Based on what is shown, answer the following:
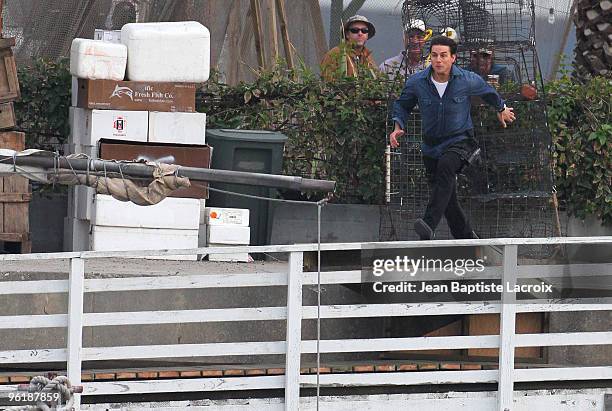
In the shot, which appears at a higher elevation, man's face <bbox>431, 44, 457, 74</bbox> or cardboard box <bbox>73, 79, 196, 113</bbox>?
man's face <bbox>431, 44, 457, 74</bbox>

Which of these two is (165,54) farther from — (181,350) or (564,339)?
(564,339)

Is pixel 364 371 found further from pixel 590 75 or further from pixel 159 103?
pixel 590 75

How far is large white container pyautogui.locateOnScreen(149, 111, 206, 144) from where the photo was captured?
1023cm

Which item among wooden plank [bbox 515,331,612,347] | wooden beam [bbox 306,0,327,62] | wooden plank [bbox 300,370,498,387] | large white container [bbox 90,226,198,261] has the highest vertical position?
wooden beam [bbox 306,0,327,62]

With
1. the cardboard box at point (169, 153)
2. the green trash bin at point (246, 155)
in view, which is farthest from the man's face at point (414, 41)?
the cardboard box at point (169, 153)

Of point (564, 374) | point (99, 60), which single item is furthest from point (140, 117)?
point (564, 374)

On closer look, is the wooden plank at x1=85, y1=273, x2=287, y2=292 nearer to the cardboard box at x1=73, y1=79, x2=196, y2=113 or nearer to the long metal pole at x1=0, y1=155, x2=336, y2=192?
the long metal pole at x1=0, y1=155, x2=336, y2=192

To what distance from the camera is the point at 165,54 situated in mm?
10305

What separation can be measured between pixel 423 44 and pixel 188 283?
14.6 feet

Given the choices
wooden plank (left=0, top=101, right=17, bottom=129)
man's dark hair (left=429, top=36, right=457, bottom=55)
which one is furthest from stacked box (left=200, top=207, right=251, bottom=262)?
man's dark hair (left=429, top=36, right=457, bottom=55)

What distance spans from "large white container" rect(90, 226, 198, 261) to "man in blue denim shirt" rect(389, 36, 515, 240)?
1.68m

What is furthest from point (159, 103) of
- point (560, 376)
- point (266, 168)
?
point (560, 376)

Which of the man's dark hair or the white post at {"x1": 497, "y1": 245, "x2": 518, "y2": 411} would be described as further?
the man's dark hair

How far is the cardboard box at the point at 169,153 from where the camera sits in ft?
32.7
